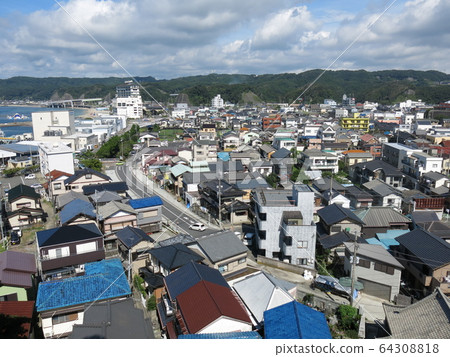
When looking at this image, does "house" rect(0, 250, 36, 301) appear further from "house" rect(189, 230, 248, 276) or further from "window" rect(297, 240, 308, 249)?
"window" rect(297, 240, 308, 249)

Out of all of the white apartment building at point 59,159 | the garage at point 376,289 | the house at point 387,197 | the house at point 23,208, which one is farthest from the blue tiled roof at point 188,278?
the white apartment building at point 59,159

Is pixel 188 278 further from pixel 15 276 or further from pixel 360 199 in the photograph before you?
pixel 360 199

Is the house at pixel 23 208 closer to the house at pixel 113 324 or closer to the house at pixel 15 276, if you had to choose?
the house at pixel 15 276
